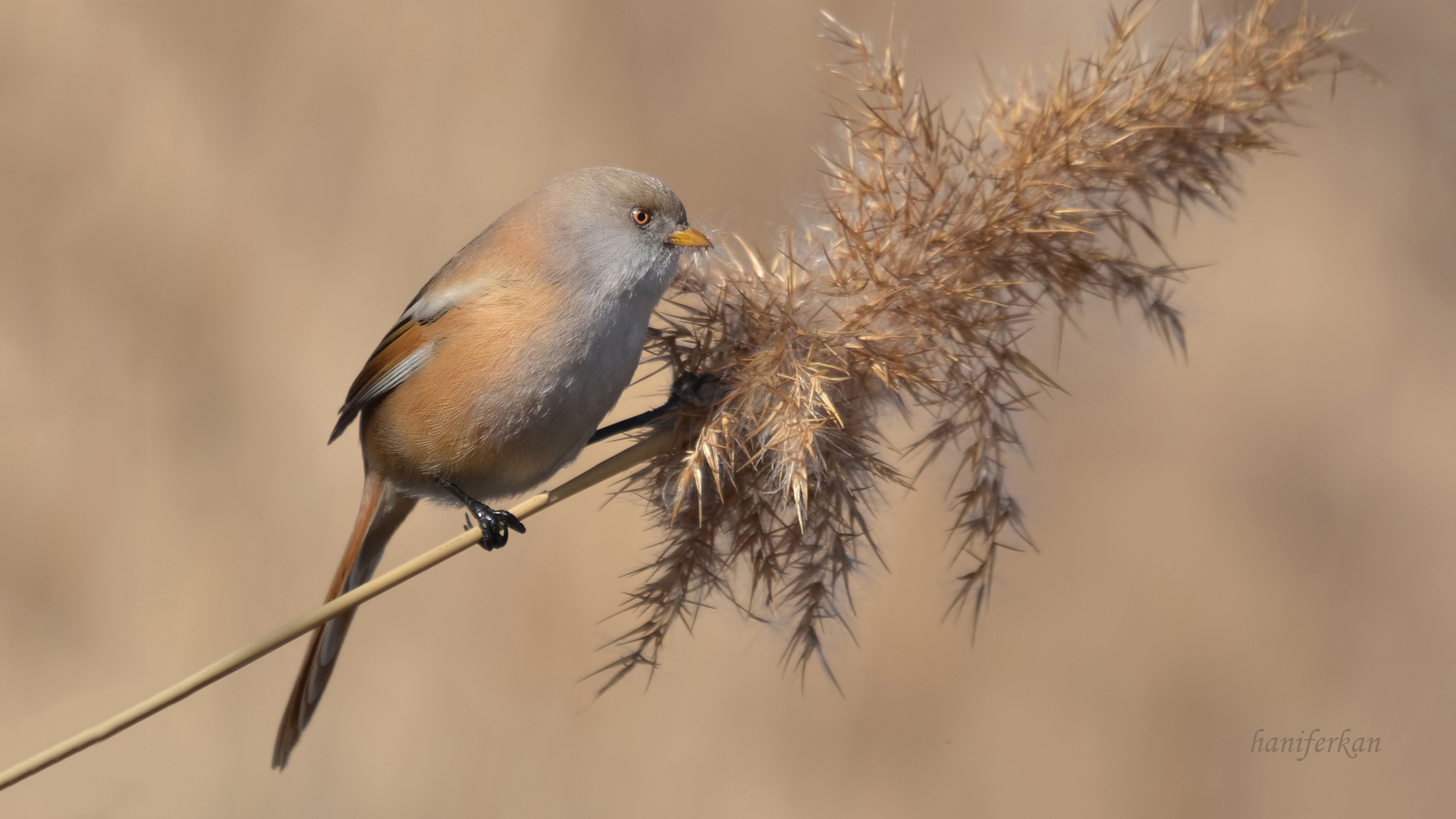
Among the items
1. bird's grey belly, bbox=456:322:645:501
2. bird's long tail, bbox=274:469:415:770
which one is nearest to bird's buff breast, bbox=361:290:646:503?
bird's grey belly, bbox=456:322:645:501

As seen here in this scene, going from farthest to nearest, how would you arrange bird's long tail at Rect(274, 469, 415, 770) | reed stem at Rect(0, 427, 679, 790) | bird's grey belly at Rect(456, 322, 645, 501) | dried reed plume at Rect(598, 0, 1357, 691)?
bird's long tail at Rect(274, 469, 415, 770), bird's grey belly at Rect(456, 322, 645, 501), dried reed plume at Rect(598, 0, 1357, 691), reed stem at Rect(0, 427, 679, 790)

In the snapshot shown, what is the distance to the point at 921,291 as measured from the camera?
4.20ft

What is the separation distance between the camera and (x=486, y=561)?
259cm

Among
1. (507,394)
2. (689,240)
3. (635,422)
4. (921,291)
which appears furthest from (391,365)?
(921,291)

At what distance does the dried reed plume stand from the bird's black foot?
0.21m

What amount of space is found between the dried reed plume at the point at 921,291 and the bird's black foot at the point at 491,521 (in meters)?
0.21

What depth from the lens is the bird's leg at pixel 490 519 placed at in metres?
1.44

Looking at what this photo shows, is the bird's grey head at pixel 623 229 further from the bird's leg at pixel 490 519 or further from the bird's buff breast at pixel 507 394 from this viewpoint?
the bird's leg at pixel 490 519

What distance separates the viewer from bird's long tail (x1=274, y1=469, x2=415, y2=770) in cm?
151

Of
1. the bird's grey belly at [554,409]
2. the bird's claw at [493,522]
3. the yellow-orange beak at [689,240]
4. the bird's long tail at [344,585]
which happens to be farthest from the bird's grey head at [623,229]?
the bird's long tail at [344,585]

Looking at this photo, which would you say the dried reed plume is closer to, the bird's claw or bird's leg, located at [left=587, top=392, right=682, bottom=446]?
bird's leg, located at [left=587, top=392, right=682, bottom=446]

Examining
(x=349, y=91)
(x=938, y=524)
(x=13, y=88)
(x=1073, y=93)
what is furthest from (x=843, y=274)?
(x=13, y=88)

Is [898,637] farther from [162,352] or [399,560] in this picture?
[162,352]

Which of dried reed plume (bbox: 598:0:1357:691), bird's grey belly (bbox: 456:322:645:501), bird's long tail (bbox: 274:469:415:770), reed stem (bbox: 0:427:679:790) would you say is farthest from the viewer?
bird's long tail (bbox: 274:469:415:770)
